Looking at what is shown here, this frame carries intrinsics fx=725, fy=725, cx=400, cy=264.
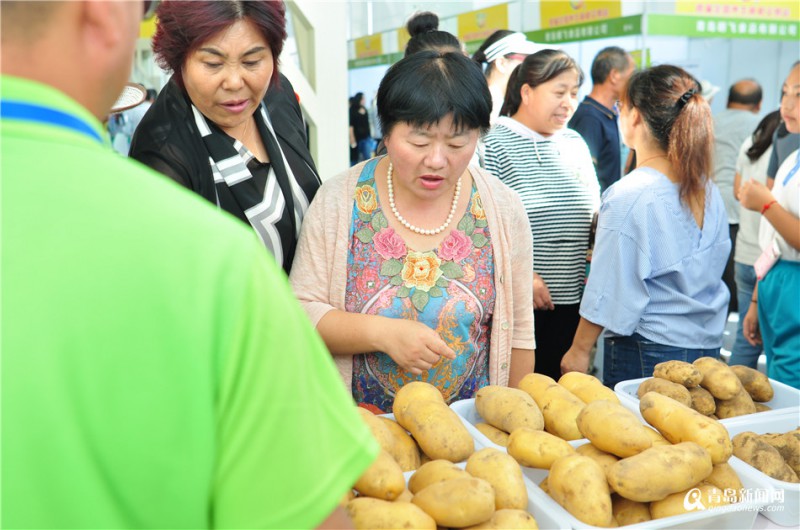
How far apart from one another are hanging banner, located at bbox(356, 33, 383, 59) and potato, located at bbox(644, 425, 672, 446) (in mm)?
7270

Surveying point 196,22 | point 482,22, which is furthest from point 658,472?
point 482,22

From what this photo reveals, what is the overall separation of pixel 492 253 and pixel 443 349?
14.0 inches

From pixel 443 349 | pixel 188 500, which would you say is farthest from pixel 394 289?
pixel 188 500

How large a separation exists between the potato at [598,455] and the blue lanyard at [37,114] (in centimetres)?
102

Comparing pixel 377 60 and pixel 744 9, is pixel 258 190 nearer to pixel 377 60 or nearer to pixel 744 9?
pixel 744 9

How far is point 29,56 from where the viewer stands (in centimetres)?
57

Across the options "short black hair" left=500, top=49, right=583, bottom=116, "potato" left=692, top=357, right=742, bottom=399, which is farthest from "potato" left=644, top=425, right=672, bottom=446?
"short black hair" left=500, top=49, right=583, bottom=116

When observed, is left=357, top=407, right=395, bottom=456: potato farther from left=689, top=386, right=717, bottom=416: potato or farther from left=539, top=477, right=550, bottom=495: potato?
left=689, top=386, right=717, bottom=416: potato

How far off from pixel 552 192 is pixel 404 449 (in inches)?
66.1

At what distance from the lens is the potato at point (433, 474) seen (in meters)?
1.19

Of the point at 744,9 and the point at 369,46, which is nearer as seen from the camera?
the point at 744,9

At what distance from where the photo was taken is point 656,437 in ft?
4.52

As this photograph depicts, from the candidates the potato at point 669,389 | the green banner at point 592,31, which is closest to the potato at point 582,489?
the potato at point 669,389

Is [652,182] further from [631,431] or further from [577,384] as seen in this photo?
[631,431]
